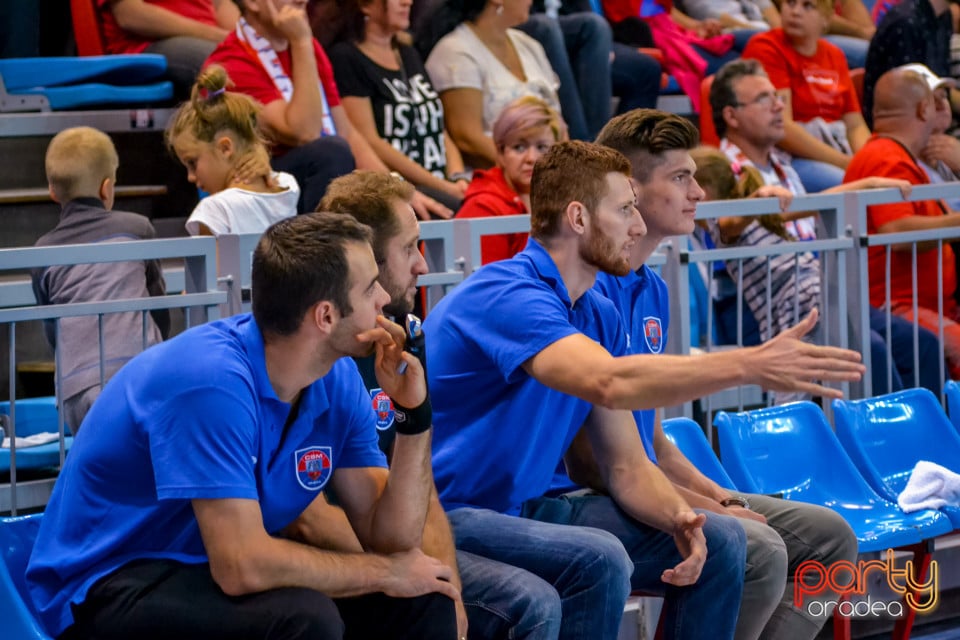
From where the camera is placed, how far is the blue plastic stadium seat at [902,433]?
4.27 m

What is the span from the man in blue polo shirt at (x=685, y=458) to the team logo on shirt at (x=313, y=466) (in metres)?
0.97

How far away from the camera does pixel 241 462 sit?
7.70 ft

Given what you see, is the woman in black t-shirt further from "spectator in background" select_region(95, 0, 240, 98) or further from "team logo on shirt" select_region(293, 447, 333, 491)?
"team logo on shirt" select_region(293, 447, 333, 491)

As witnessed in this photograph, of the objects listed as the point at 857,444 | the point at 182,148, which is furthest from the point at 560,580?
the point at 182,148

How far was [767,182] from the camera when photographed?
5512mm

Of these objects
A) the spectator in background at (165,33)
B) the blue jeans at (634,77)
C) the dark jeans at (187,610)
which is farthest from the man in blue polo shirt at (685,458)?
the blue jeans at (634,77)

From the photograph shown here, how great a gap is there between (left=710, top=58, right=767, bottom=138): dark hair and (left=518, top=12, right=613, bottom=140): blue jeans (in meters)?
0.74

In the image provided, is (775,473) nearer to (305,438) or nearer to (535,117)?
(535,117)

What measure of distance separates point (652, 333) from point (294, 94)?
6.53ft

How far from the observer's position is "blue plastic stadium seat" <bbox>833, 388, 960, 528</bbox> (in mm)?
4270

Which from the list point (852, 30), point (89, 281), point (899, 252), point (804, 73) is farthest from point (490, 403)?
point (852, 30)

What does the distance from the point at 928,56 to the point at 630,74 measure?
1610mm

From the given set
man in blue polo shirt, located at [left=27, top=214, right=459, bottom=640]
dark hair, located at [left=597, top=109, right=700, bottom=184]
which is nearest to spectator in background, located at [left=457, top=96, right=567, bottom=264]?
dark hair, located at [left=597, top=109, right=700, bottom=184]

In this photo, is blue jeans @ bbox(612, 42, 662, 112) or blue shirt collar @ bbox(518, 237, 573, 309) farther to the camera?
blue jeans @ bbox(612, 42, 662, 112)
